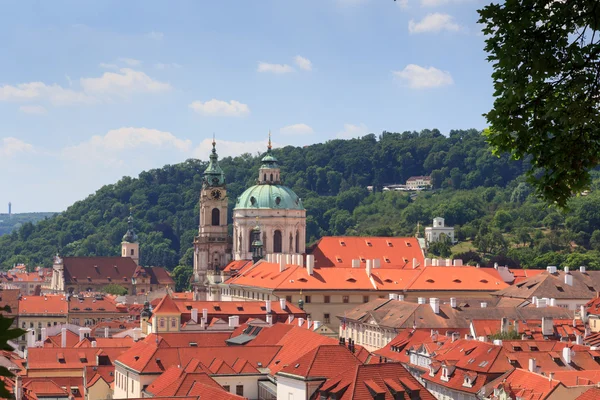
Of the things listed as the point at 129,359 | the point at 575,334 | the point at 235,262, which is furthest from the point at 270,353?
the point at 235,262

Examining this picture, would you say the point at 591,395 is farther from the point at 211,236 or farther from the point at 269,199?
the point at 211,236

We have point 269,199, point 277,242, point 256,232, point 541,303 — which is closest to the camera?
point 541,303

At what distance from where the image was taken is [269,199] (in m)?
153

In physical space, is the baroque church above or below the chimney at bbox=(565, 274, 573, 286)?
above

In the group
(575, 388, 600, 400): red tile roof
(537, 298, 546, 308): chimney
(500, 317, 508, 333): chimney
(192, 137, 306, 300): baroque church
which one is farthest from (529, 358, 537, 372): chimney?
(192, 137, 306, 300): baroque church

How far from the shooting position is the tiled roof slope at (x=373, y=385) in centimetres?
5450

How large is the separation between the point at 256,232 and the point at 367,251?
43.0 feet

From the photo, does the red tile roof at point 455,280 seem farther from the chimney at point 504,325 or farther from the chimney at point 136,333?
the chimney at point 504,325

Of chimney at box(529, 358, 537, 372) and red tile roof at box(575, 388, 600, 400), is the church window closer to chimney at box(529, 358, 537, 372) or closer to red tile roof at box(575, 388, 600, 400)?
chimney at box(529, 358, 537, 372)

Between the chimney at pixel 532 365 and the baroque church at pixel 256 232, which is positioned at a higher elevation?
the baroque church at pixel 256 232

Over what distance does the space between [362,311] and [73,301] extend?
57591mm

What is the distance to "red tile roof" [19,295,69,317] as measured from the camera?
145875 mm

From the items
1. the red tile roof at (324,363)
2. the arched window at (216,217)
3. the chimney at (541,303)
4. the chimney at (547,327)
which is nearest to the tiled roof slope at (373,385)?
the red tile roof at (324,363)

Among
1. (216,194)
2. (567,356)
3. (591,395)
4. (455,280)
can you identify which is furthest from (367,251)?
(591,395)
